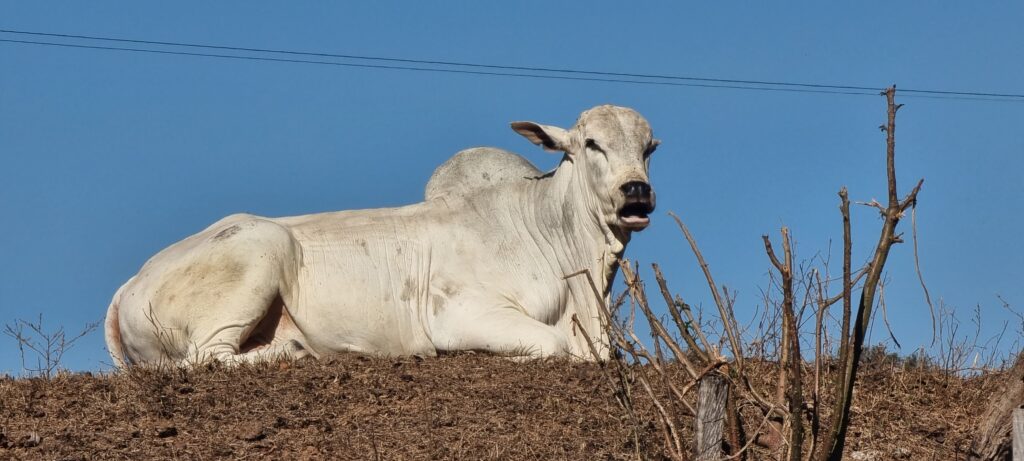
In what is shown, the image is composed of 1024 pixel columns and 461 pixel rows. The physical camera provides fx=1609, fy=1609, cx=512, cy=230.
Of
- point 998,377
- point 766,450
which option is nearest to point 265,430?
point 766,450

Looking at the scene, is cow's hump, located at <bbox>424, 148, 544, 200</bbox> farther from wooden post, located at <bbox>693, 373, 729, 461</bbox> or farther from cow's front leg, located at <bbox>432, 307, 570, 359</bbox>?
wooden post, located at <bbox>693, 373, 729, 461</bbox>

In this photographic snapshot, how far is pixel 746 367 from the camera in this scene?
9.88 meters

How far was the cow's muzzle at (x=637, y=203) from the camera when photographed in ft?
38.0

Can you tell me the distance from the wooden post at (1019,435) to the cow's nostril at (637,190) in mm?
5262

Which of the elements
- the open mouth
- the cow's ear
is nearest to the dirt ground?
the open mouth

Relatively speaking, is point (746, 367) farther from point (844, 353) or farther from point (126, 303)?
point (126, 303)

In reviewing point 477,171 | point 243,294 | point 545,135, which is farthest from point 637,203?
point 243,294

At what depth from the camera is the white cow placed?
11.3 m

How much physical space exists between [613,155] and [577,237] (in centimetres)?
77

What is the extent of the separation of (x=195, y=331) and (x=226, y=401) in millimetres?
2190

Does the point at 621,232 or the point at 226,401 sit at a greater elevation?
the point at 621,232

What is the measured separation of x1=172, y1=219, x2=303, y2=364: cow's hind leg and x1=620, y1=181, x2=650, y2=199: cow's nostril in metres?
2.47

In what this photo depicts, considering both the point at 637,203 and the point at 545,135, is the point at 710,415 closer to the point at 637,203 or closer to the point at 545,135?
the point at 637,203

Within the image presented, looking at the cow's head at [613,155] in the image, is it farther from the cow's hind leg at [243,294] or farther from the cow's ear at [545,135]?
the cow's hind leg at [243,294]
